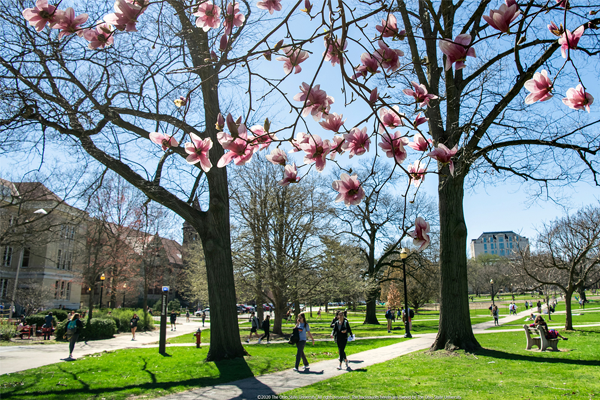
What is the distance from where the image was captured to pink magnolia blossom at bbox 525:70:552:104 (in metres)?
1.89

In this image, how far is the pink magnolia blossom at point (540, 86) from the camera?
1890 mm

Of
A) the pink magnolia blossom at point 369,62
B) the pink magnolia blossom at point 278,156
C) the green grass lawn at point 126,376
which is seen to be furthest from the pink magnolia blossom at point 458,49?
the green grass lawn at point 126,376

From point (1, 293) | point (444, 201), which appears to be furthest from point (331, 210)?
point (1, 293)

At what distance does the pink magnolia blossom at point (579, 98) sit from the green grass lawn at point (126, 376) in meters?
7.37

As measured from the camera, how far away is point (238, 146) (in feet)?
5.92

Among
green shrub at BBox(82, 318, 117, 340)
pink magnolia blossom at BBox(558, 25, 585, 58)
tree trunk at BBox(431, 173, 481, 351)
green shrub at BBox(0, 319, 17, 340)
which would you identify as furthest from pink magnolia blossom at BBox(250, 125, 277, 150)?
green shrub at BBox(0, 319, 17, 340)

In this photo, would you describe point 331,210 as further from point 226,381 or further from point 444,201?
point 226,381

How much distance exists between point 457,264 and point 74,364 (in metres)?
10.3

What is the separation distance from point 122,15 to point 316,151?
3.66 feet

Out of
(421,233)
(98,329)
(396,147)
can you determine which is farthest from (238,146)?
(98,329)

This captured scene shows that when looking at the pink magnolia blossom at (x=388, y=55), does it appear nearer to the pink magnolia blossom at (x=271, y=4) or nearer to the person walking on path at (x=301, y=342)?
the pink magnolia blossom at (x=271, y=4)

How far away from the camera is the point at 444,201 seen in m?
10.4

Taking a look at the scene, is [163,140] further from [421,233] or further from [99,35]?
[421,233]

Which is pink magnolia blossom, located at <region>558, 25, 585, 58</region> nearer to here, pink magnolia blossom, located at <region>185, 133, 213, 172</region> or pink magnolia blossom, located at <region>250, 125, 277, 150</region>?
pink magnolia blossom, located at <region>250, 125, 277, 150</region>
